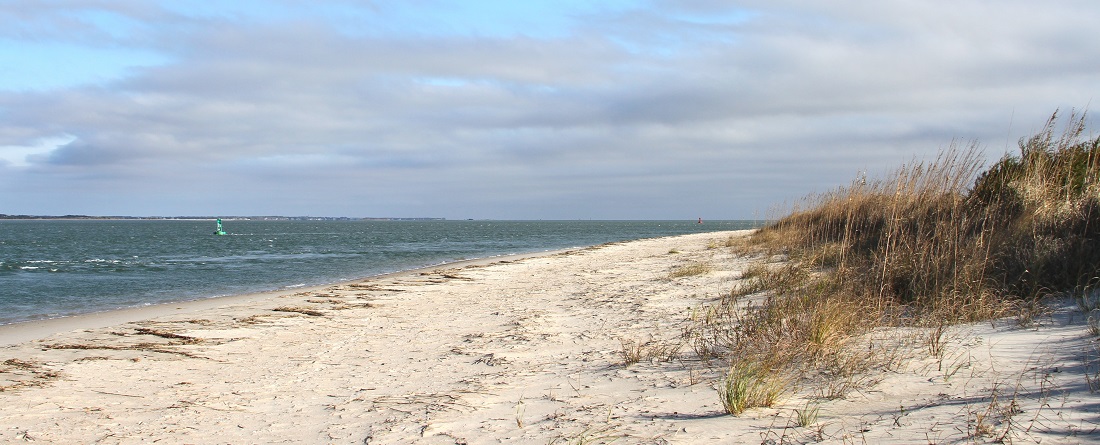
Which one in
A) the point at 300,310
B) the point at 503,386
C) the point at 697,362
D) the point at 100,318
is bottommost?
the point at 100,318

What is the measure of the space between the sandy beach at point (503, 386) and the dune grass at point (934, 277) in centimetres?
26

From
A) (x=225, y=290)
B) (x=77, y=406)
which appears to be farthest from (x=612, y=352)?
(x=225, y=290)

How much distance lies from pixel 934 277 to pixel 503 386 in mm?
4379

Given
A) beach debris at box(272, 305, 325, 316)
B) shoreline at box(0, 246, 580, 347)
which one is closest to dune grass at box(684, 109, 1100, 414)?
beach debris at box(272, 305, 325, 316)

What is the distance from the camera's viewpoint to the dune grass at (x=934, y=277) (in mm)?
4832

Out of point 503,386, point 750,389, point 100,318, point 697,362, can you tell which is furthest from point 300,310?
point 750,389

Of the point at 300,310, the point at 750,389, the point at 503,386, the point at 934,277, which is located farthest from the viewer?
the point at 300,310

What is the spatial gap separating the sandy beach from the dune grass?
264 mm

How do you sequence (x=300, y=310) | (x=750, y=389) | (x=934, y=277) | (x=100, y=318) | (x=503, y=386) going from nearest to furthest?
(x=750, y=389) < (x=503, y=386) < (x=934, y=277) < (x=300, y=310) < (x=100, y=318)

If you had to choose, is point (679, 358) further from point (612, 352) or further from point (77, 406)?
point (77, 406)

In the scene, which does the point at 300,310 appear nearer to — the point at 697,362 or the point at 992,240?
the point at 697,362

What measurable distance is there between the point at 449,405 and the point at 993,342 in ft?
13.2

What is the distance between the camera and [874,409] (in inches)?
149

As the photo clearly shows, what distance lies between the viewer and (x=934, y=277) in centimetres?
657
